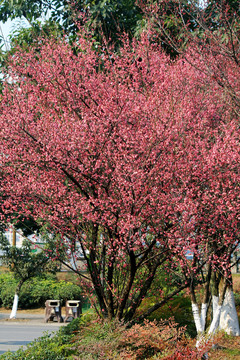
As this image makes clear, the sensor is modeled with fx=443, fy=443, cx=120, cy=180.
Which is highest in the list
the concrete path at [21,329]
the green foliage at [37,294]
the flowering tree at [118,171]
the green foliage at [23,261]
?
the flowering tree at [118,171]

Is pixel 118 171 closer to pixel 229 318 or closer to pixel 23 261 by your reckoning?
pixel 229 318

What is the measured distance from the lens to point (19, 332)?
15.9m

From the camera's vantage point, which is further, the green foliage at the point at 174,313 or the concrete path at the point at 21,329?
the concrete path at the point at 21,329

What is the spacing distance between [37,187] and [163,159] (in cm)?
233

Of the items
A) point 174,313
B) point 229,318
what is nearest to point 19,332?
point 174,313

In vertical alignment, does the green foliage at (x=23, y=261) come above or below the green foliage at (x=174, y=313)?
above

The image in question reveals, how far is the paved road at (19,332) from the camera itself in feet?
42.9

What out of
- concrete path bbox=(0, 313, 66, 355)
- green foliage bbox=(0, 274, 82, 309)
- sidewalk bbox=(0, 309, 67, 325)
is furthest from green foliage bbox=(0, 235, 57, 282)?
green foliage bbox=(0, 274, 82, 309)

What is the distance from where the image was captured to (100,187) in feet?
26.2

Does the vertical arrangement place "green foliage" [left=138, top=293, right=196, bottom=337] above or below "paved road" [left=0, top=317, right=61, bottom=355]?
above

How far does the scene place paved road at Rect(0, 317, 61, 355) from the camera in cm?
1307

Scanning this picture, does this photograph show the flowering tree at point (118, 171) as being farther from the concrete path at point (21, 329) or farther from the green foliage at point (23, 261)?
the green foliage at point (23, 261)

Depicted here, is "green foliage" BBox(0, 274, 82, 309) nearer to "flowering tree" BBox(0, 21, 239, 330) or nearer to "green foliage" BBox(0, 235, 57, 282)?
"green foliage" BBox(0, 235, 57, 282)

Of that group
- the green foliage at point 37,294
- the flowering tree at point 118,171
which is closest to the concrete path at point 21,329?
the green foliage at point 37,294
